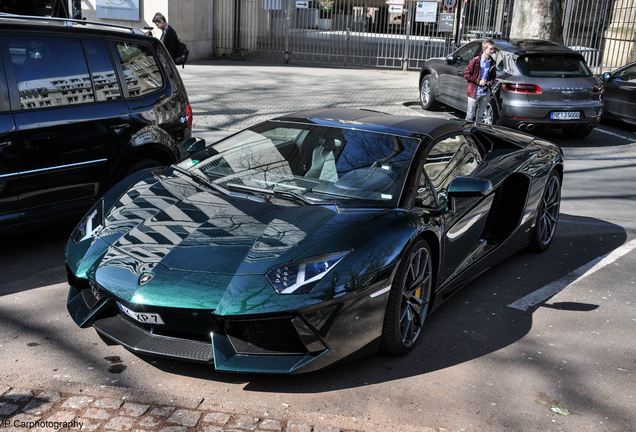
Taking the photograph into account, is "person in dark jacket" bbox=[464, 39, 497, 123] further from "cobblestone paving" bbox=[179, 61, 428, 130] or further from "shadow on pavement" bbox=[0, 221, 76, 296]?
"shadow on pavement" bbox=[0, 221, 76, 296]

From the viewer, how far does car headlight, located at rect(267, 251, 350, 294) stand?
363cm

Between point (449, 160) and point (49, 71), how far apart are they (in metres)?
3.24

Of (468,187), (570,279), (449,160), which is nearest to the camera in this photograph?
(468,187)

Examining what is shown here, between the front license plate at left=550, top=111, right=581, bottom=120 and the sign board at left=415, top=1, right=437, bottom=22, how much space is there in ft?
33.7

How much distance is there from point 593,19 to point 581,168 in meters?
13.9

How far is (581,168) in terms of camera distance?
1066 cm

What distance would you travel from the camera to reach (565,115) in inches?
469

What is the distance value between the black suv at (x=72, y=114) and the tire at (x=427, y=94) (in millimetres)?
8914

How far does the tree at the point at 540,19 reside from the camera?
15898 mm

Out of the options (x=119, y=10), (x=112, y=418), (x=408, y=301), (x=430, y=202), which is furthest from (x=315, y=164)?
(x=119, y=10)

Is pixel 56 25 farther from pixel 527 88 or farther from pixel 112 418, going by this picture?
pixel 527 88

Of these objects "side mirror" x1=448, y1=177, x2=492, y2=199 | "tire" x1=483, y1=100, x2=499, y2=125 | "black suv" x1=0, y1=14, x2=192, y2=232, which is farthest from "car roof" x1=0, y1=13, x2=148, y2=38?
"tire" x1=483, y1=100, x2=499, y2=125

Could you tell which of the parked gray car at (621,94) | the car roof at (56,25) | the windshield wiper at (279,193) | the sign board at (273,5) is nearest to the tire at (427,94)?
the parked gray car at (621,94)

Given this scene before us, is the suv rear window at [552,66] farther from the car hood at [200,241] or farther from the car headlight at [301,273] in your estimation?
the car headlight at [301,273]
